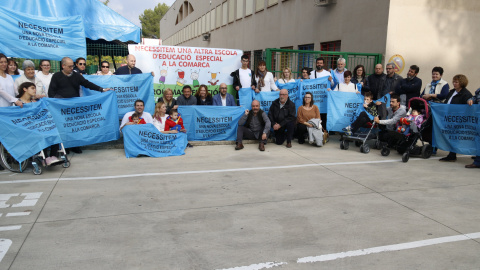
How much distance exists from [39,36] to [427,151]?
9123 millimetres

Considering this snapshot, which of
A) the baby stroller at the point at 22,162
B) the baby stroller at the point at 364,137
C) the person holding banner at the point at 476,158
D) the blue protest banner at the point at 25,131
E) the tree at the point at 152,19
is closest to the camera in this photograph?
the blue protest banner at the point at 25,131

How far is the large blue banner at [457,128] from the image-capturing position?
7.37 meters

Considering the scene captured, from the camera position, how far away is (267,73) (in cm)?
961

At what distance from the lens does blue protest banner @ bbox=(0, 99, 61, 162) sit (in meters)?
6.08

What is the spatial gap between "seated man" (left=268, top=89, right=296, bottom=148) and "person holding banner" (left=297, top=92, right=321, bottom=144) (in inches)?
11.1

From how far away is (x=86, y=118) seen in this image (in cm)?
770

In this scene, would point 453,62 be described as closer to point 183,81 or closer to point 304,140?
point 304,140

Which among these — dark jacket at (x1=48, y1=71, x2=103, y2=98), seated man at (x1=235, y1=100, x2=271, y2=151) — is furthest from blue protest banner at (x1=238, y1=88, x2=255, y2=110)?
dark jacket at (x1=48, y1=71, x2=103, y2=98)

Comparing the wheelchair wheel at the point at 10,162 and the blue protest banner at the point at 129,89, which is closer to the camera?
the wheelchair wheel at the point at 10,162

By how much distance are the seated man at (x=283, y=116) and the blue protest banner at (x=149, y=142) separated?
2.63m

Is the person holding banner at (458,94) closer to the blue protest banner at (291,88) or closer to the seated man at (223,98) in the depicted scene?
the blue protest banner at (291,88)

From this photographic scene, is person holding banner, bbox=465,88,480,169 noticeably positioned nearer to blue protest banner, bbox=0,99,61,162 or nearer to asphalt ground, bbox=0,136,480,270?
asphalt ground, bbox=0,136,480,270

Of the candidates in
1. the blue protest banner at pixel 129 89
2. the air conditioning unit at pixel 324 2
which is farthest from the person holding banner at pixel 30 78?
the air conditioning unit at pixel 324 2

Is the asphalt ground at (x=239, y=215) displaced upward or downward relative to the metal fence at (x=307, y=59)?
downward
